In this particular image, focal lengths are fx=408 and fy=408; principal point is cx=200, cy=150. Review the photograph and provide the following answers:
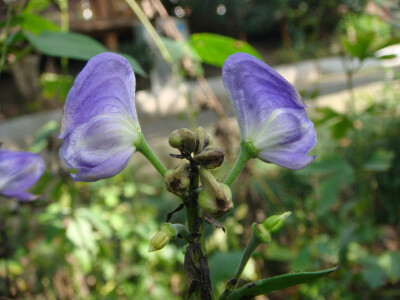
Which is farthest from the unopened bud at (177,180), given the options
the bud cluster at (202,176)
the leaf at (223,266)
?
the leaf at (223,266)

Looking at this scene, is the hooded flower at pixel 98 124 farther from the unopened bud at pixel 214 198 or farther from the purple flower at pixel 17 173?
the purple flower at pixel 17 173

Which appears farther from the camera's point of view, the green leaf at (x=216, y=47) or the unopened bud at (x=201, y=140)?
the green leaf at (x=216, y=47)

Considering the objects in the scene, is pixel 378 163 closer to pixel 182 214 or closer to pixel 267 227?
pixel 182 214

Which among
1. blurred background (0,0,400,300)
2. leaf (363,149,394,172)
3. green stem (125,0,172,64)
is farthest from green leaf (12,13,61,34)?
leaf (363,149,394,172)

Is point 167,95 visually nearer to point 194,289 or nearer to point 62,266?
point 62,266

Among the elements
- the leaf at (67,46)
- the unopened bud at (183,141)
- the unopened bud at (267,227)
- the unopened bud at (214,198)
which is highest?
the unopened bud at (183,141)

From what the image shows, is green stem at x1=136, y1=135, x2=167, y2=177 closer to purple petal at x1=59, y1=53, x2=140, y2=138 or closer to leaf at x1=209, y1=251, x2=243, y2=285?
purple petal at x1=59, y1=53, x2=140, y2=138

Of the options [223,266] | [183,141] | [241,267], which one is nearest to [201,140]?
[183,141]
